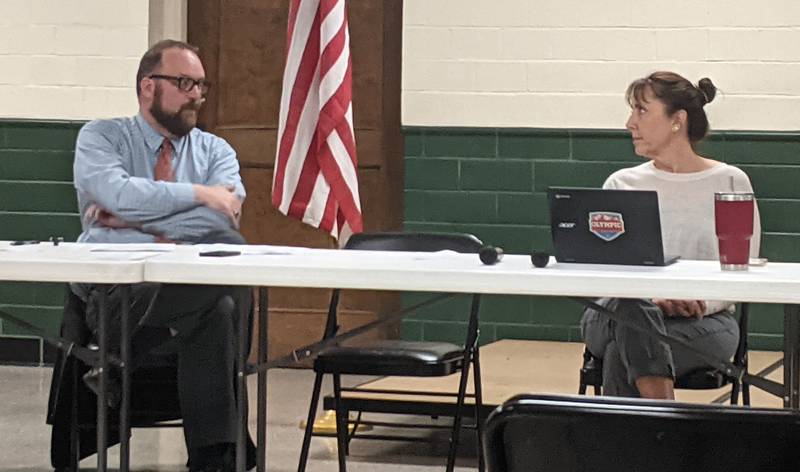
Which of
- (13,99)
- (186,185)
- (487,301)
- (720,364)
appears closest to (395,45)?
(487,301)

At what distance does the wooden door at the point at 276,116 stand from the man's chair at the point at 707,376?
2.77 meters

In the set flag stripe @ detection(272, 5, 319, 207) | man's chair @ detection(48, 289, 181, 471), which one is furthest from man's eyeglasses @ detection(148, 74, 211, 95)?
man's chair @ detection(48, 289, 181, 471)

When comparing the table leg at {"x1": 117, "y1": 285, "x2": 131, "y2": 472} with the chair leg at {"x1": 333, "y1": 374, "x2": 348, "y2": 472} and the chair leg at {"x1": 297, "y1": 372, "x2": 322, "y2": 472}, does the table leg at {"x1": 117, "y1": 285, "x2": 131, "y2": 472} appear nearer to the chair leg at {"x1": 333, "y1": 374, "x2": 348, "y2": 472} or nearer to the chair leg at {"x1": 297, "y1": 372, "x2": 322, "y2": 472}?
the chair leg at {"x1": 297, "y1": 372, "x2": 322, "y2": 472}

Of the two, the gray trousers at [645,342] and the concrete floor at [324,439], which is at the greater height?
the gray trousers at [645,342]

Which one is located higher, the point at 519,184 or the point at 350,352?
the point at 519,184

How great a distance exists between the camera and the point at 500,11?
20.8 ft

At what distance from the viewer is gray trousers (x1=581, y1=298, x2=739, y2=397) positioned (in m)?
3.62

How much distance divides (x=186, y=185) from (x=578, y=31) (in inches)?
107

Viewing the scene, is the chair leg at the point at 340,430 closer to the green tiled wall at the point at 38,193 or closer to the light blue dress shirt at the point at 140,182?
the light blue dress shirt at the point at 140,182

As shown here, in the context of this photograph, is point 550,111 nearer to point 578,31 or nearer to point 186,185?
point 578,31

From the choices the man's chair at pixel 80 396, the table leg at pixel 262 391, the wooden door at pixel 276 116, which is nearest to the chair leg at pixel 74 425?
the man's chair at pixel 80 396

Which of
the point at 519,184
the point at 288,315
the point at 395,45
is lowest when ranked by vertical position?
the point at 288,315

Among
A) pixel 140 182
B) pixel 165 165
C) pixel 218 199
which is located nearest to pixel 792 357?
pixel 218 199

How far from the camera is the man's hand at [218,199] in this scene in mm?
4129
